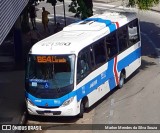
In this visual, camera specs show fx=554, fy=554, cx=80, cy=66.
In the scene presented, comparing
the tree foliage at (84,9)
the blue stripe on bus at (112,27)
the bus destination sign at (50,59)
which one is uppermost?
the blue stripe on bus at (112,27)

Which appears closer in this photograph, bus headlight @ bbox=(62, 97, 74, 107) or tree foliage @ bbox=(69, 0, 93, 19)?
bus headlight @ bbox=(62, 97, 74, 107)

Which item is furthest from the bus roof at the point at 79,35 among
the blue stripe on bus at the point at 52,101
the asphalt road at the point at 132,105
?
the asphalt road at the point at 132,105

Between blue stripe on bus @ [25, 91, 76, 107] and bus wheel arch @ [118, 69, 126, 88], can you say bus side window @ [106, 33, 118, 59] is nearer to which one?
bus wheel arch @ [118, 69, 126, 88]

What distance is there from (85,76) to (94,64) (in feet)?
3.14

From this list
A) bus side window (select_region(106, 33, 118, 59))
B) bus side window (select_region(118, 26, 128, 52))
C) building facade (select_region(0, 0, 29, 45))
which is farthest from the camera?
bus side window (select_region(118, 26, 128, 52))

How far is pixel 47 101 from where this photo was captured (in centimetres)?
1755

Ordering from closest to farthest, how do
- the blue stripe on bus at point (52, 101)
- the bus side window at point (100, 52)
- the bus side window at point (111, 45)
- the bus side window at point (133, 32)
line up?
the blue stripe on bus at point (52, 101) → the bus side window at point (100, 52) → the bus side window at point (111, 45) → the bus side window at point (133, 32)

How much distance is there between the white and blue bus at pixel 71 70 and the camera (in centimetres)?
1752

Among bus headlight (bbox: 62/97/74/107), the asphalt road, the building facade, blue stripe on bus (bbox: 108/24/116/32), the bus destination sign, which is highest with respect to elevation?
the building facade

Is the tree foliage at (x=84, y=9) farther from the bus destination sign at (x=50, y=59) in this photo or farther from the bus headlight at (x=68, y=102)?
the bus headlight at (x=68, y=102)

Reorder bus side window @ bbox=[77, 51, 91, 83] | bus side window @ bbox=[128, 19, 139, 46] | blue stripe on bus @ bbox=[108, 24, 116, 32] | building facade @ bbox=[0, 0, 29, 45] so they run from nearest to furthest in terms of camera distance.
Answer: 1. building facade @ bbox=[0, 0, 29, 45]
2. bus side window @ bbox=[77, 51, 91, 83]
3. blue stripe on bus @ bbox=[108, 24, 116, 32]
4. bus side window @ bbox=[128, 19, 139, 46]

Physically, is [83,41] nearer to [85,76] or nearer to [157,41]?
[85,76]

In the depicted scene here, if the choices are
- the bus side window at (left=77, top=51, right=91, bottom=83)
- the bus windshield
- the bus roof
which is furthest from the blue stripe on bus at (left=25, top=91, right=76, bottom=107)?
the bus roof

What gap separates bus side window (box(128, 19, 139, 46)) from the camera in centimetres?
2267
